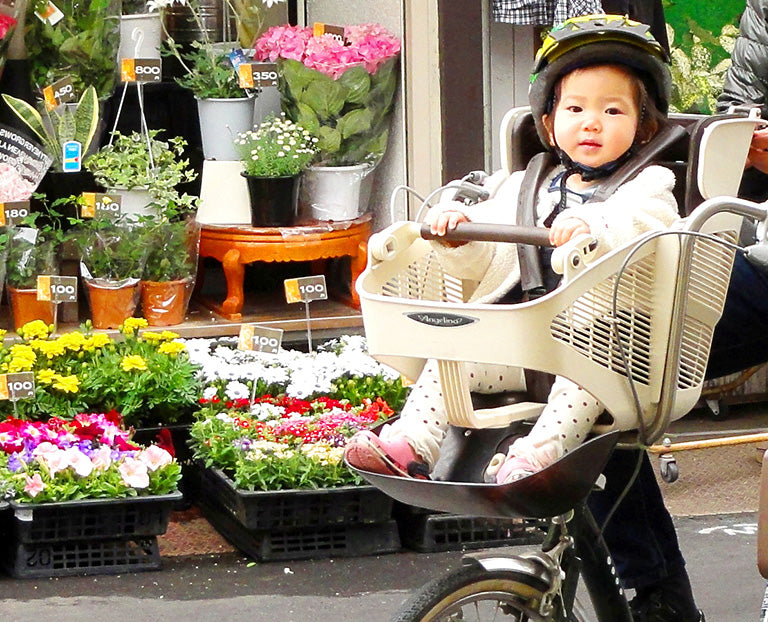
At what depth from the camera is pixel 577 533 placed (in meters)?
2.79

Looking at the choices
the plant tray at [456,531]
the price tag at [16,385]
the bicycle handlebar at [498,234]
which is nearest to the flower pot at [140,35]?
the price tag at [16,385]

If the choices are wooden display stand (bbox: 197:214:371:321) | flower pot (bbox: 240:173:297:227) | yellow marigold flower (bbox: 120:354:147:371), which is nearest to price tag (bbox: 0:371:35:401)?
yellow marigold flower (bbox: 120:354:147:371)

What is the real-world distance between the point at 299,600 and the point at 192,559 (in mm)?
536

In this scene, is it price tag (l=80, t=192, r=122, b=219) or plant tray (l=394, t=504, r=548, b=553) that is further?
price tag (l=80, t=192, r=122, b=219)

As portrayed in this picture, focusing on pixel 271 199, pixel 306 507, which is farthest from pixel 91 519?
pixel 271 199

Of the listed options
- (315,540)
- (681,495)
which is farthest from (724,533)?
(315,540)

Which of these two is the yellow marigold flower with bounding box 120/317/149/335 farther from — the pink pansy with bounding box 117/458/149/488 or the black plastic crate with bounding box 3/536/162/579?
the black plastic crate with bounding box 3/536/162/579

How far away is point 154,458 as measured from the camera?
15.1 ft

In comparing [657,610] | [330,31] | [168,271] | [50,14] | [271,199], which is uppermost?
[50,14]

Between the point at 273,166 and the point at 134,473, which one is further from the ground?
the point at 273,166

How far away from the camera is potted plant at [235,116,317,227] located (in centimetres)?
580

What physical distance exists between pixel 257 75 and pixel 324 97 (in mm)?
296

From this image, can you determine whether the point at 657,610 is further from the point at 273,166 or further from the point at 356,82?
the point at 356,82

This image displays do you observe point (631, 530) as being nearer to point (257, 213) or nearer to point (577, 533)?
point (577, 533)
